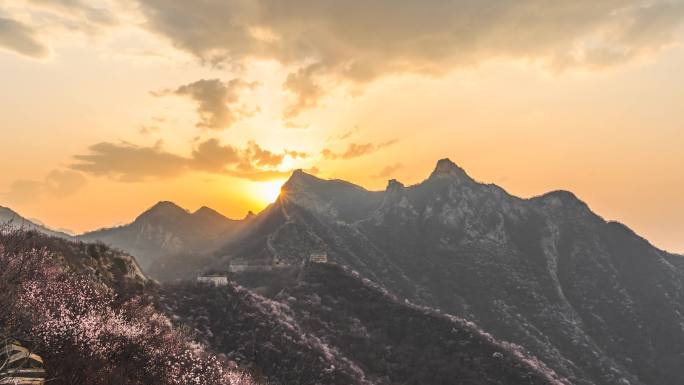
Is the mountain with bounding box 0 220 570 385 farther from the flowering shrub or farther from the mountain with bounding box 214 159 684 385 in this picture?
the mountain with bounding box 214 159 684 385

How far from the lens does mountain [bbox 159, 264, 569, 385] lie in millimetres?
52938

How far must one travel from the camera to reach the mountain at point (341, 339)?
174 feet

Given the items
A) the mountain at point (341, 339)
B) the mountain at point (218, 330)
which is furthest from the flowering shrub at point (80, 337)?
the mountain at point (341, 339)

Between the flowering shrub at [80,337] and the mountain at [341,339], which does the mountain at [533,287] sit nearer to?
the mountain at [341,339]

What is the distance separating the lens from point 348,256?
15962 centimetres

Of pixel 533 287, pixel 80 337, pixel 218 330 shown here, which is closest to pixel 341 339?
pixel 218 330

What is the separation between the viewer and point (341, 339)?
6731 cm

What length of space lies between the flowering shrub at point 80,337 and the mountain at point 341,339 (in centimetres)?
2260

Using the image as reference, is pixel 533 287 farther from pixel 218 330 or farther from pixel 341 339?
pixel 218 330

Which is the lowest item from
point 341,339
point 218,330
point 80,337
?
point 341,339

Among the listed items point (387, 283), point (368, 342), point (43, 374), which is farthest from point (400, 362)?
point (387, 283)

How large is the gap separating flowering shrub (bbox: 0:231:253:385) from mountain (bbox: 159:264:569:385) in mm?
22604

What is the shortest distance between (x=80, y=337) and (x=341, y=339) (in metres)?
50.2

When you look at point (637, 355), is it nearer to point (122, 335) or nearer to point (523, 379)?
point (523, 379)
